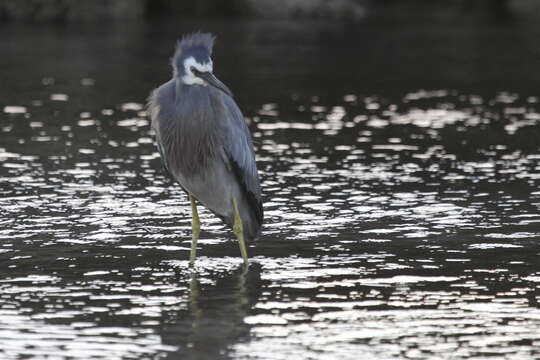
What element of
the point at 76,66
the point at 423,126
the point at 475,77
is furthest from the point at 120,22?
the point at 423,126

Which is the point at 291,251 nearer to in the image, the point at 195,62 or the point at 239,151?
the point at 239,151

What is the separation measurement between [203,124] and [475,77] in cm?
1691

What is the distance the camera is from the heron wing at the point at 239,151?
33.8 ft

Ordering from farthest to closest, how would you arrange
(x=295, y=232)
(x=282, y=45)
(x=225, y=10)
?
(x=225, y=10)
(x=282, y=45)
(x=295, y=232)

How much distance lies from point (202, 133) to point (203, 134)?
0.01 meters

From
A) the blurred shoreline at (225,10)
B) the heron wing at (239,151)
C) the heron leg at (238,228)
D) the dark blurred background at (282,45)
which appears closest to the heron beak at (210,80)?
the heron wing at (239,151)

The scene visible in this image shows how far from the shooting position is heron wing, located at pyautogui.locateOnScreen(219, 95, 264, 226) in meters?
Answer: 10.3

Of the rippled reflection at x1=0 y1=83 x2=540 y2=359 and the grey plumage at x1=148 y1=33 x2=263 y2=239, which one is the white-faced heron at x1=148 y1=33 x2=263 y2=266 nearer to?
the grey plumage at x1=148 y1=33 x2=263 y2=239

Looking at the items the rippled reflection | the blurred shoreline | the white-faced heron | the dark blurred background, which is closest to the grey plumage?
the white-faced heron

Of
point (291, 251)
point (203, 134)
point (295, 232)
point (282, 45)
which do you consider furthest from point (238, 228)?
point (282, 45)

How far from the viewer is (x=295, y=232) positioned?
1188 cm

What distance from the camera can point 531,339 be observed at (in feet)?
28.0

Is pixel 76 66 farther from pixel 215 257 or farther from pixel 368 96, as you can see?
pixel 215 257

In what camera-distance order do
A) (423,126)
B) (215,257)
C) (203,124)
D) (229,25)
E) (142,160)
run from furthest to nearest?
(229,25), (423,126), (142,160), (215,257), (203,124)
